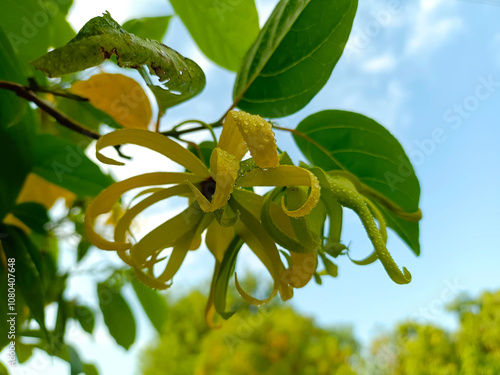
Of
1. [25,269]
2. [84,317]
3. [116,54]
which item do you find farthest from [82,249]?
[116,54]

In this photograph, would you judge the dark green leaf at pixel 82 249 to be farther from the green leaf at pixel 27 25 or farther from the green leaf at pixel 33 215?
the green leaf at pixel 27 25

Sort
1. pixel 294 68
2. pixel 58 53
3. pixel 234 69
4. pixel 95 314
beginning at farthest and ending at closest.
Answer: pixel 95 314 → pixel 234 69 → pixel 294 68 → pixel 58 53

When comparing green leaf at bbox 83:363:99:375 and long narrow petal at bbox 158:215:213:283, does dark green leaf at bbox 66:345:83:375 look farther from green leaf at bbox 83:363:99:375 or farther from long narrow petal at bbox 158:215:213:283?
long narrow petal at bbox 158:215:213:283

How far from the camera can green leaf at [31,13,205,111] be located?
20 cm

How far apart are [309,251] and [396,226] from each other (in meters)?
0.13

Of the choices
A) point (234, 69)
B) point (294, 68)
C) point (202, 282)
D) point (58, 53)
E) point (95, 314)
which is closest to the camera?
point (58, 53)

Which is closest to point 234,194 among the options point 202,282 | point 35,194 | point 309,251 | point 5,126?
point 309,251

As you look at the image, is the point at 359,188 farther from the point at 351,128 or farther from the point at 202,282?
the point at 202,282

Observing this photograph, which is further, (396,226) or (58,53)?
(396,226)

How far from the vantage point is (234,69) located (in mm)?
454

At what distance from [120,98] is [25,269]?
158mm

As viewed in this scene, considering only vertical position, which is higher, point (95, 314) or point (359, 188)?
point (359, 188)

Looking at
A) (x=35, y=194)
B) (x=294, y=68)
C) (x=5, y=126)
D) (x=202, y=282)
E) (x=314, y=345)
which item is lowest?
(x=202, y=282)

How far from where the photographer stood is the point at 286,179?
24 centimetres
